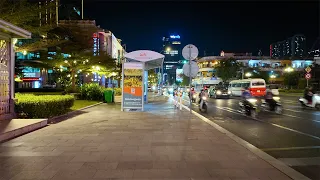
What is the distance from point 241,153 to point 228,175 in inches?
77.3

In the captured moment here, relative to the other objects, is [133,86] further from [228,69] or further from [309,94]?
[228,69]

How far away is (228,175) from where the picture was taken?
5578mm

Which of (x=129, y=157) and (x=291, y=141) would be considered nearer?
(x=129, y=157)

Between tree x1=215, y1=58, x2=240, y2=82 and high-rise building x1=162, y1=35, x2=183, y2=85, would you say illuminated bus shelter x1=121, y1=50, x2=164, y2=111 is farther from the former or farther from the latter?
high-rise building x1=162, y1=35, x2=183, y2=85

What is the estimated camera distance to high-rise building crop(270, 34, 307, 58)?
410 feet

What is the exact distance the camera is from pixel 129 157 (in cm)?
682

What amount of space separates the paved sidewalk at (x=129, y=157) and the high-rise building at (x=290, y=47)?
119 metres

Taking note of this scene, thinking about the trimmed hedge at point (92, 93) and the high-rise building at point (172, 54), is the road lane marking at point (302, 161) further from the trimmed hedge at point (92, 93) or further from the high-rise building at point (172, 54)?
the high-rise building at point (172, 54)

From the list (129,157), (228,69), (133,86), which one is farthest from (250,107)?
(228,69)

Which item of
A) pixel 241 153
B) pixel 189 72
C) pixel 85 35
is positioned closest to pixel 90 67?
pixel 85 35

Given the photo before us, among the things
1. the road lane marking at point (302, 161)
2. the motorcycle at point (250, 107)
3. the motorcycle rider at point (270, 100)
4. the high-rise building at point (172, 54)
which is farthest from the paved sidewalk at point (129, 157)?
the high-rise building at point (172, 54)

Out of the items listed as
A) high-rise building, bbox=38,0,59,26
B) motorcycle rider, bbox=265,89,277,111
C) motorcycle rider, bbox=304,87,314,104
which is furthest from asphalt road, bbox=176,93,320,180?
high-rise building, bbox=38,0,59,26

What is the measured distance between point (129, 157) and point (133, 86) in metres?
11.7

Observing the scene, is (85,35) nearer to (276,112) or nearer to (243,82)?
(276,112)
